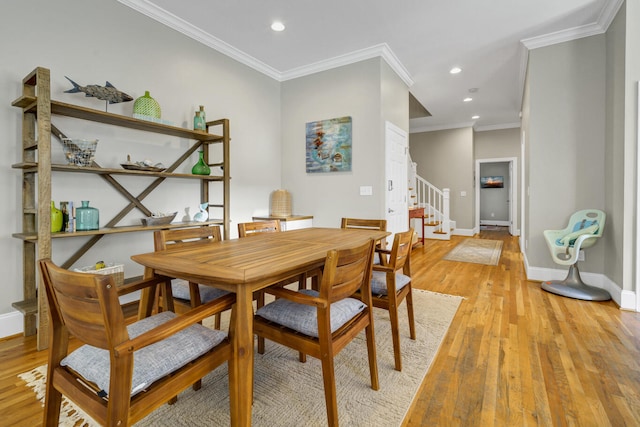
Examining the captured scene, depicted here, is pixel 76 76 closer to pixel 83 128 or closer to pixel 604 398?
pixel 83 128

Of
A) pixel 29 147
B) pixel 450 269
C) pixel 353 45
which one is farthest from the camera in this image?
pixel 450 269

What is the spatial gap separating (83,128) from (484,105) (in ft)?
20.9

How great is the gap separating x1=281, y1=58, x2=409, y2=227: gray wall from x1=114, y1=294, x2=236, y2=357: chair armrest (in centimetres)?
276

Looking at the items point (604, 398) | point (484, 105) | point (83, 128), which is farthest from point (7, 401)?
point (484, 105)

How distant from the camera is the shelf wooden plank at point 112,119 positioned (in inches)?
82.0

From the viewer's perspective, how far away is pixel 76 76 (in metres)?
2.40

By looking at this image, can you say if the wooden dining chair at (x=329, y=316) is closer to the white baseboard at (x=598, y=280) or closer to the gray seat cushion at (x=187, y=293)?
the gray seat cushion at (x=187, y=293)

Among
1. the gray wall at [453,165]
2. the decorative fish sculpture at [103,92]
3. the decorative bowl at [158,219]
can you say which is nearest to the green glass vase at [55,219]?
the decorative bowl at [158,219]

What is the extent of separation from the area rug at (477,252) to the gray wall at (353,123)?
6.68 feet

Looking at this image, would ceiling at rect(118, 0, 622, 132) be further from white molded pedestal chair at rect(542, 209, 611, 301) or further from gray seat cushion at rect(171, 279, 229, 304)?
gray seat cushion at rect(171, 279, 229, 304)

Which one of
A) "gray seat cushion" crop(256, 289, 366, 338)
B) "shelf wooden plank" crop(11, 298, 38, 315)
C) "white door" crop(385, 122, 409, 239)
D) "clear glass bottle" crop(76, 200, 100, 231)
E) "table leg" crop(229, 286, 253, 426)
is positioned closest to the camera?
"table leg" crop(229, 286, 253, 426)

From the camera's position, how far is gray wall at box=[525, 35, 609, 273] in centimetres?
322

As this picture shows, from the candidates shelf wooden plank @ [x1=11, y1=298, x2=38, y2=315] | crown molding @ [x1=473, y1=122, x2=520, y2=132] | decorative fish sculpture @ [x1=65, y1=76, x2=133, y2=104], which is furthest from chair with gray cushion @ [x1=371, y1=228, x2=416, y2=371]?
crown molding @ [x1=473, y1=122, x2=520, y2=132]

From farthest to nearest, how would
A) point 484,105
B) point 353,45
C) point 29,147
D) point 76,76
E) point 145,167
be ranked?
point 484,105 < point 353,45 < point 145,167 < point 76,76 < point 29,147
